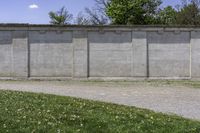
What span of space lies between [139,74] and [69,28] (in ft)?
17.9

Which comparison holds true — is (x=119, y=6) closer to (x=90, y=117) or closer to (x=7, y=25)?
(x=7, y=25)

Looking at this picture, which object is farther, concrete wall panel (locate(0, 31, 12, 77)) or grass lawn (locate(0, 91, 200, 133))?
concrete wall panel (locate(0, 31, 12, 77))

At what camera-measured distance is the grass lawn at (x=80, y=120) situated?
10695mm

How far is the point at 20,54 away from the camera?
32.0m

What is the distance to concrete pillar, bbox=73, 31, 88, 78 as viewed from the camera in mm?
31797

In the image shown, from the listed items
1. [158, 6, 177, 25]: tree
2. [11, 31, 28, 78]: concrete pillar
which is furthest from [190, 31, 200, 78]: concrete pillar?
[158, 6, 177, 25]: tree

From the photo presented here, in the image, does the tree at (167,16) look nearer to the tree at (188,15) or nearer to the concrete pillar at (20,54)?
the tree at (188,15)

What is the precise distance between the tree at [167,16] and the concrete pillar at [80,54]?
33697 millimetres

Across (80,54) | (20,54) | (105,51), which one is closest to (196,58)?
(105,51)

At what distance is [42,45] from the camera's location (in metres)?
31.9

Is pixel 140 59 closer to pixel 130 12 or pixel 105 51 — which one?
pixel 105 51

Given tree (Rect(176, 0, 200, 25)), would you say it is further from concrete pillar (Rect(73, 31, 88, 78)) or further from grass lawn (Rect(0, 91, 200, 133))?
grass lawn (Rect(0, 91, 200, 133))

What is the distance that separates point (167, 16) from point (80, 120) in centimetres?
5623

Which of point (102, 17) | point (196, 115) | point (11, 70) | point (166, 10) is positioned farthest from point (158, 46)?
point (102, 17)
